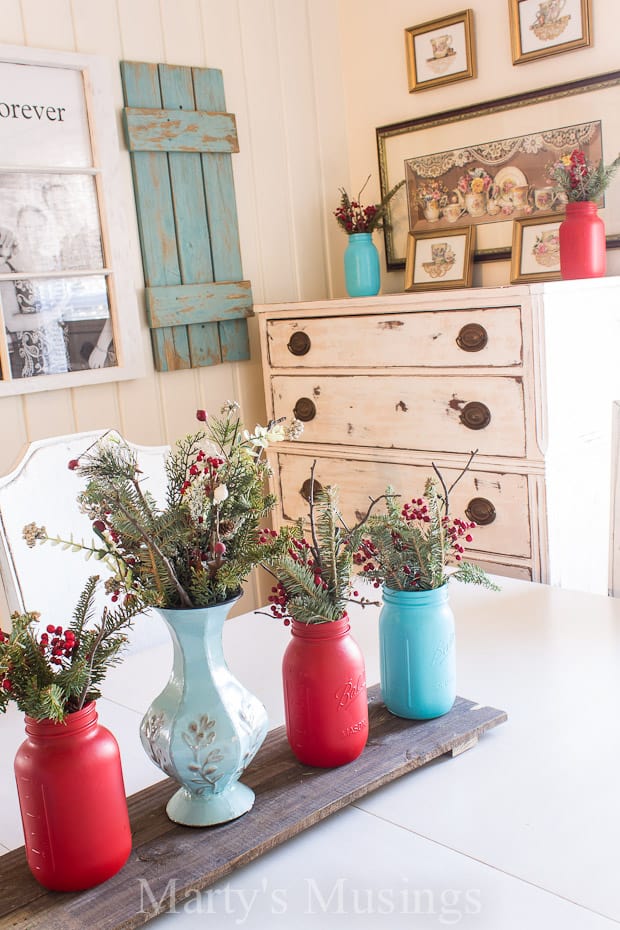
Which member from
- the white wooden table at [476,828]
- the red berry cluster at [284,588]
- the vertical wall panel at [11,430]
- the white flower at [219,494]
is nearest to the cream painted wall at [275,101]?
the vertical wall panel at [11,430]

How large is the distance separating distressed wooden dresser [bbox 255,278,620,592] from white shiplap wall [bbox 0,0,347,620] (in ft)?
1.39

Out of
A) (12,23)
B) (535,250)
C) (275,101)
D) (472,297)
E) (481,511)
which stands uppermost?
(12,23)

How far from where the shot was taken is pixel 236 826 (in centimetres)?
98

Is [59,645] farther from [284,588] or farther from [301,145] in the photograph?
[301,145]

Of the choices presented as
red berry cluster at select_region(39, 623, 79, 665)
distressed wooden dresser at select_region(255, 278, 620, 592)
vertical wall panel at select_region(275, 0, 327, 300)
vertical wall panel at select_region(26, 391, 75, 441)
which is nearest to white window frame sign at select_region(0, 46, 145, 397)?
vertical wall panel at select_region(26, 391, 75, 441)

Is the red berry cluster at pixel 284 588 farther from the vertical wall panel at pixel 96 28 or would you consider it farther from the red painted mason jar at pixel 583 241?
the vertical wall panel at pixel 96 28

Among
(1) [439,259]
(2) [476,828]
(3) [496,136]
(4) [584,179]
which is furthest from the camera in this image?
(1) [439,259]

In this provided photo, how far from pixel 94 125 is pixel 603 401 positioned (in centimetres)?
161

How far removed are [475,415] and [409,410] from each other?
0.72 feet

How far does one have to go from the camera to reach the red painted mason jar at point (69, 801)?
0.87 meters

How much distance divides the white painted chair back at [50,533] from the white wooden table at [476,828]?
31cm

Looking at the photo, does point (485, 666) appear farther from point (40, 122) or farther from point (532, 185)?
point (40, 122)

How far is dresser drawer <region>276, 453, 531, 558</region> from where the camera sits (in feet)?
7.88

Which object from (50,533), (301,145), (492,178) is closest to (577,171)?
(492,178)
